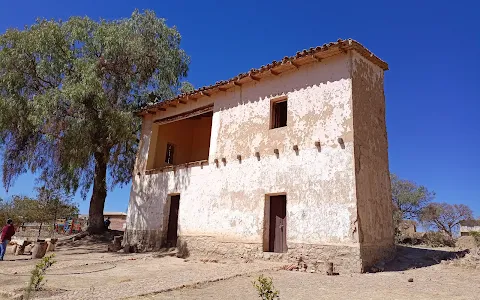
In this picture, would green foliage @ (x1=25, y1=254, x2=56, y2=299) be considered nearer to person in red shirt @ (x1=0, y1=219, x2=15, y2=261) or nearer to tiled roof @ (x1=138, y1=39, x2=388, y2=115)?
person in red shirt @ (x1=0, y1=219, x2=15, y2=261)

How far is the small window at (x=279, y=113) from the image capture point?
1226cm

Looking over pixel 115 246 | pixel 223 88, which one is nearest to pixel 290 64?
pixel 223 88

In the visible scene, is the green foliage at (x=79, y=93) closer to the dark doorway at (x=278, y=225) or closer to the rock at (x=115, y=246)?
the rock at (x=115, y=246)

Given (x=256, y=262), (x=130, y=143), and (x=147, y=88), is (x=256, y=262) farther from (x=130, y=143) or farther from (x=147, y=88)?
(x=147, y=88)

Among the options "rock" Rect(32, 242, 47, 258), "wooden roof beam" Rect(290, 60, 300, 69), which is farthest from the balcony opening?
"wooden roof beam" Rect(290, 60, 300, 69)

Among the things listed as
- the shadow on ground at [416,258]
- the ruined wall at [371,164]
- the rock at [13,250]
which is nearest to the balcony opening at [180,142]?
the rock at [13,250]

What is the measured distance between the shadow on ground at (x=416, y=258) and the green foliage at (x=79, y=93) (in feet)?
36.3

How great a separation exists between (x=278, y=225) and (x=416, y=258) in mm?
4102

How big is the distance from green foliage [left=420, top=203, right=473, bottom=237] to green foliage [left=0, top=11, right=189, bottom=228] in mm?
28292

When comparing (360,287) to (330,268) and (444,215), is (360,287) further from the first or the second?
(444,215)

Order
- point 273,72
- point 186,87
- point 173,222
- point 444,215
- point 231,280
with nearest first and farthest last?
point 231,280
point 273,72
point 173,222
point 186,87
point 444,215

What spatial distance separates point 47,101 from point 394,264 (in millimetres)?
13264

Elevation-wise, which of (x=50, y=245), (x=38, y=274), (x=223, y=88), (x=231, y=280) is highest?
(x=223, y=88)

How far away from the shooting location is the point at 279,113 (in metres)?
12.4
